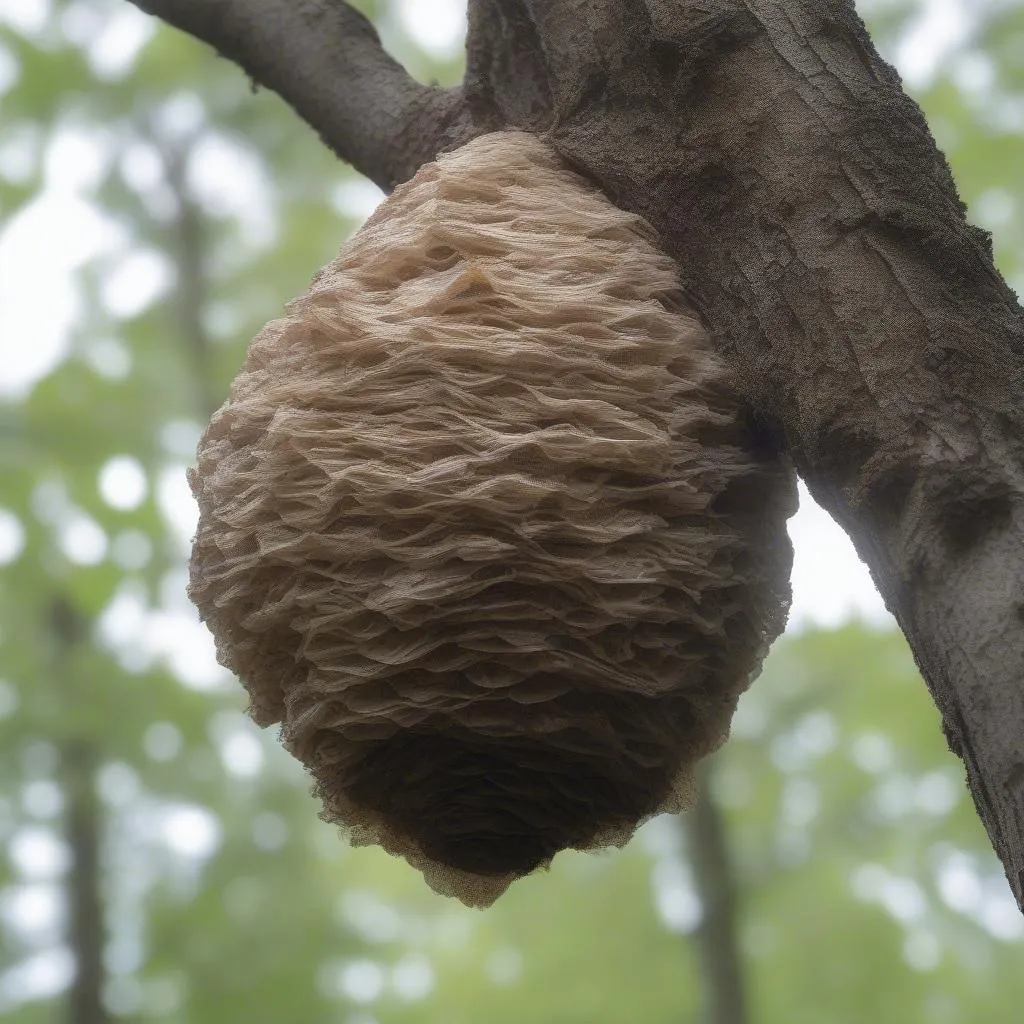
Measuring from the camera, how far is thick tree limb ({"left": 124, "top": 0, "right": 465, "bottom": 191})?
1936 mm

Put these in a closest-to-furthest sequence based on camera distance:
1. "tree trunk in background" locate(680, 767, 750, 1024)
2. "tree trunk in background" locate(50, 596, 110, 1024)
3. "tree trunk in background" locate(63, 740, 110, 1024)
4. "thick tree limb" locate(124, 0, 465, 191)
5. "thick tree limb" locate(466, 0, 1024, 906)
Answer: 1. "thick tree limb" locate(466, 0, 1024, 906)
2. "thick tree limb" locate(124, 0, 465, 191)
3. "tree trunk in background" locate(680, 767, 750, 1024)
4. "tree trunk in background" locate(50, 596, 110, 1024)
5. "tree trunk in background" locate(63, 740, 110, 1024)

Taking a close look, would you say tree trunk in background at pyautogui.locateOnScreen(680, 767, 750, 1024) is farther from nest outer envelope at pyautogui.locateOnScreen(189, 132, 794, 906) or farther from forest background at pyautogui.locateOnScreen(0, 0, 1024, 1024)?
nest outer envelope at pyautogui.locateOnScreen(189, 132, 794, 906)

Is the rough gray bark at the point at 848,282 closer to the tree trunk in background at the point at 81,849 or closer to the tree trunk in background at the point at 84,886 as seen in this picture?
the tree trunk in background at the point at 81,849

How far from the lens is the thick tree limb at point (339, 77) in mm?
1936

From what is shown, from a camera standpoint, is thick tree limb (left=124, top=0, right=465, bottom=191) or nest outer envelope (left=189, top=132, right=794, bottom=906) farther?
thick tree limb (left=124, top=0, right=465, bottom=191)

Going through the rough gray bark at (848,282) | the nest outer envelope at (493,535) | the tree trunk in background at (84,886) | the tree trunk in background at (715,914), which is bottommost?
the tree trunk in background at (84,886)

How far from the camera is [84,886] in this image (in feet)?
23.4

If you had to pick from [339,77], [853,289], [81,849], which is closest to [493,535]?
[853,289]

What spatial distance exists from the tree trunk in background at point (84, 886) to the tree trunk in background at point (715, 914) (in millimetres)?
3190

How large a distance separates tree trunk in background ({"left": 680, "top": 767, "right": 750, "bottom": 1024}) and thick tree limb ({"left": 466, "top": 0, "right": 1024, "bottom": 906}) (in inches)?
167

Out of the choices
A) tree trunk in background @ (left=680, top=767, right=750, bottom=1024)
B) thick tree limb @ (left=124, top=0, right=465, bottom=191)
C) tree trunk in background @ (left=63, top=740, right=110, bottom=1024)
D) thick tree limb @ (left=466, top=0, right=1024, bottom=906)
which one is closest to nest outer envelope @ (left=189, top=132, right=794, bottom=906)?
thick tree limb @ (left=466, top=0, right=1024, bottom=906)

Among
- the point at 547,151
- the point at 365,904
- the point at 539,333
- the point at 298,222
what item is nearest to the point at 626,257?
the point at 539,333

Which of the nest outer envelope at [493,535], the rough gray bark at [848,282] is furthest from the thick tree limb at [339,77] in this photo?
the nest outer envelope at [493,535]

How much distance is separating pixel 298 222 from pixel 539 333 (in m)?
5.86
